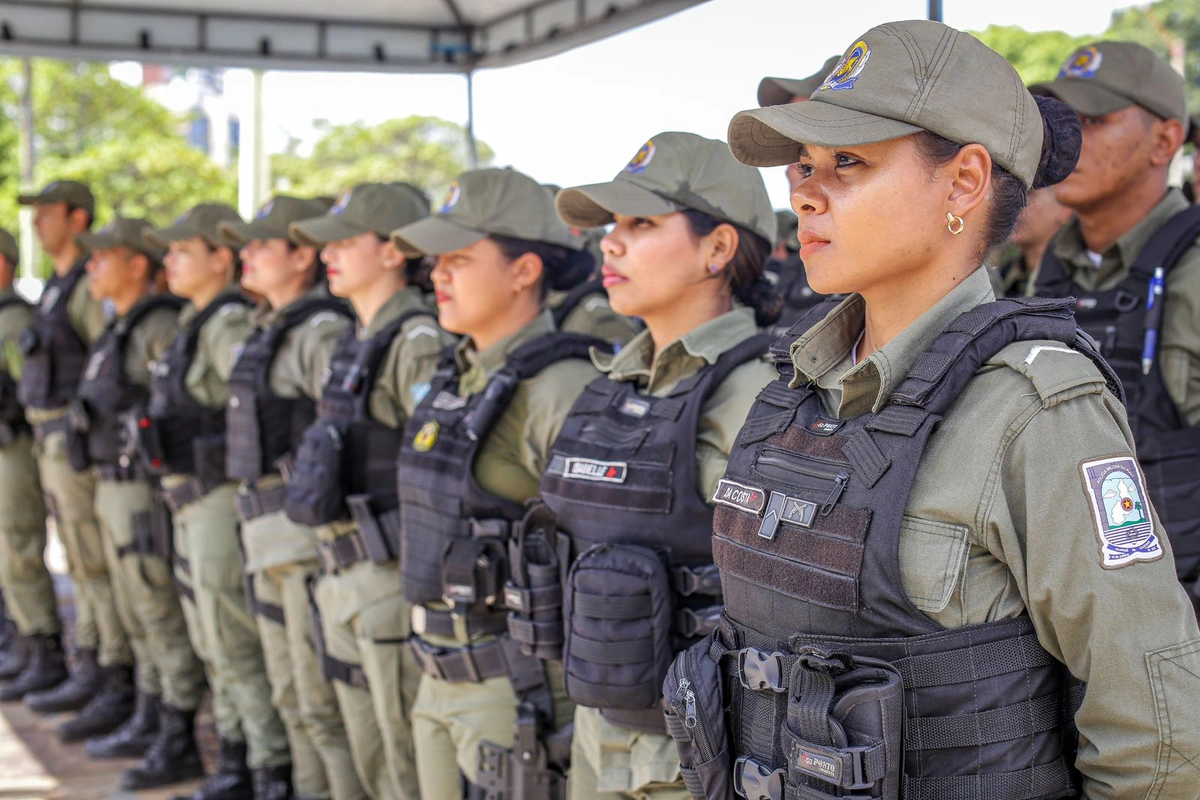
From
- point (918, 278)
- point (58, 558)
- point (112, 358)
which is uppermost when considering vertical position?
point (918, 278)

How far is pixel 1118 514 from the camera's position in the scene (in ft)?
4.63

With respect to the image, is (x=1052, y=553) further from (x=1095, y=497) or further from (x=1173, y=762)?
(x=1173, y=762)

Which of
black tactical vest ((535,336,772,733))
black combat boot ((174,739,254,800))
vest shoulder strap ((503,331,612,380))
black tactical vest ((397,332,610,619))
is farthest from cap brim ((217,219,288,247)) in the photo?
black tactical vest ((535,336,772,733))

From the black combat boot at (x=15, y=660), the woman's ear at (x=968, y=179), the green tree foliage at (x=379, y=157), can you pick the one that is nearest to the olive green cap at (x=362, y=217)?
the woman's ear at (x=968, y=179)

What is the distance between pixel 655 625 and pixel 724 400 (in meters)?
0.51

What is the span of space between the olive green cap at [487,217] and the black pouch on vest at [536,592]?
3.10ft

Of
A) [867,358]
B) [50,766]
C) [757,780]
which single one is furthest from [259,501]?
[867,358]

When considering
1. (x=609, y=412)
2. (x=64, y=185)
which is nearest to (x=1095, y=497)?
(x=609, y=412)

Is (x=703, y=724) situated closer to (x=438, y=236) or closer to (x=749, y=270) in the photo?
(x=749, y=270)

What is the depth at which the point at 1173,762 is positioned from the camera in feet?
4.55

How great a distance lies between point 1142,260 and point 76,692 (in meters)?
5.53

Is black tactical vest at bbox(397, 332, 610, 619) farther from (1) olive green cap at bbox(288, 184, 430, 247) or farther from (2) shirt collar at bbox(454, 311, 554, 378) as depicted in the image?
(1) olive green cap at bbox(288, 184, 430, 247)

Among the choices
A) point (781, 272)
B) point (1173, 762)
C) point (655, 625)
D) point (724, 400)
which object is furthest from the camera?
point (781, 272)

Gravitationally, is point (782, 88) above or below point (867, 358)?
above
